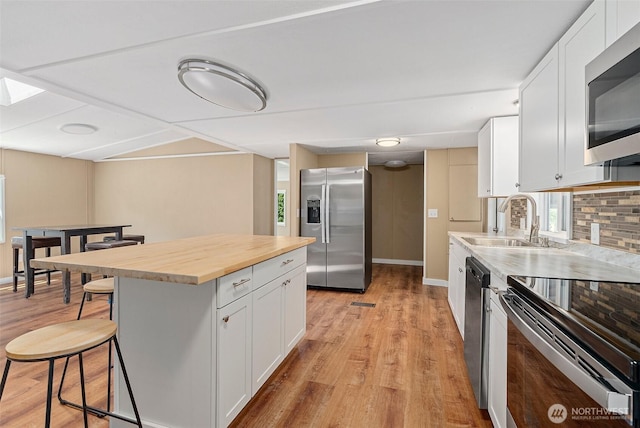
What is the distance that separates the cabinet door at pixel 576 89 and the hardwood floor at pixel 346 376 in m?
1.44

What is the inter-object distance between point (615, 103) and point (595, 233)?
120cm

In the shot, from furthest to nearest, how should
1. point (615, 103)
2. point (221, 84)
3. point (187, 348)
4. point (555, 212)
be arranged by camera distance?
point (555, 212) → point (221, 84) → point (187, 348) → point (615, 103)

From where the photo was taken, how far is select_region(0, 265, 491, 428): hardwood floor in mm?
1692

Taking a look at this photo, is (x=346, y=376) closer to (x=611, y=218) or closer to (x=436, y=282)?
(x=611, y=218)

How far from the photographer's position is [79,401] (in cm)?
183

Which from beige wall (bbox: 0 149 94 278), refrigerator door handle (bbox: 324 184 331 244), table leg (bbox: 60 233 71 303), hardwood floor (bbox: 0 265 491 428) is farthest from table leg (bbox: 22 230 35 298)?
refrigerator door handle (bbox: 324 184 331 244)

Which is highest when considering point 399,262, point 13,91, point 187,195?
point 13,91

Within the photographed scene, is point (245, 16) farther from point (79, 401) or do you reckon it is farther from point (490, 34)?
point (79, 401)

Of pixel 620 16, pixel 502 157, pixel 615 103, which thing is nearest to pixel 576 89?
pixel 620 16

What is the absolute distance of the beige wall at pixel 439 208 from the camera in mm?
4531

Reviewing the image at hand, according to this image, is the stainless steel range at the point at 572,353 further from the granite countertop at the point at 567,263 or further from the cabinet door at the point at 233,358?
the cabinet door at the point at 233,358

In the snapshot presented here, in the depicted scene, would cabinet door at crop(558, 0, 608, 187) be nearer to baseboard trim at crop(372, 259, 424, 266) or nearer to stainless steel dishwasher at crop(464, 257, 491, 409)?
stainless steel dishwasher at crop(464, 257, 491, 409)

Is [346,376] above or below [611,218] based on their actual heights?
below

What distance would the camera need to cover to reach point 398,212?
639 cm
